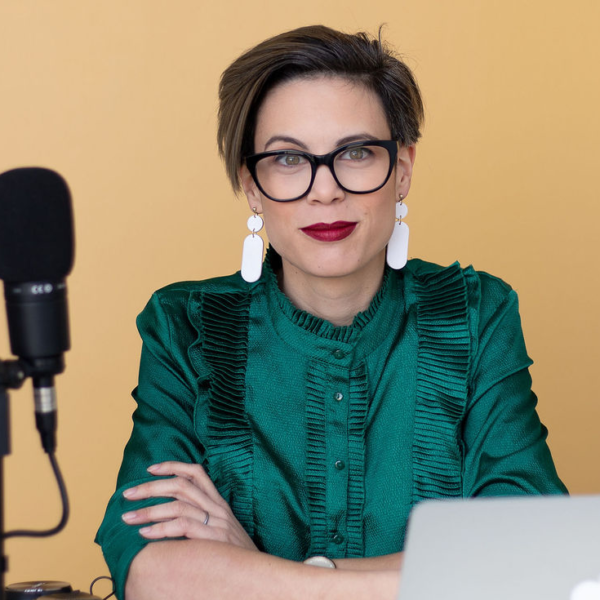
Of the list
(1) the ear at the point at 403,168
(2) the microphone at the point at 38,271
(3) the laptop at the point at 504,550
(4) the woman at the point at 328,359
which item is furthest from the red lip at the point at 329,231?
(3) the laptop at the point at 504,550

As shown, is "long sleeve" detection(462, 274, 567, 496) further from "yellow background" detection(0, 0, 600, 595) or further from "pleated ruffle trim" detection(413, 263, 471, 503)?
"yellow background" detection(0, 0, 600, 595)

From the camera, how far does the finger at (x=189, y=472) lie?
1.85m

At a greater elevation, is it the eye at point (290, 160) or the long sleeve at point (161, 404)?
the eye at point (290, 160)

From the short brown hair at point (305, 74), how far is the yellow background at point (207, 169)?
3.40 feet

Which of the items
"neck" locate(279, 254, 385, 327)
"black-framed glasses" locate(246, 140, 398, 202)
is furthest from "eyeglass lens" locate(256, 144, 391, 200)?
"neck" locate(279, 254, 385, 327)

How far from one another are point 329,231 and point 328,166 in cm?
13

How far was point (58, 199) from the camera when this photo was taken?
1100 mm

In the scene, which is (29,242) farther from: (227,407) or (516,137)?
(516,137)

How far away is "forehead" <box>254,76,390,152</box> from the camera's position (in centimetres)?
194

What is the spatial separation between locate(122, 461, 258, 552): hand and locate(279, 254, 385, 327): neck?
446 millimetres

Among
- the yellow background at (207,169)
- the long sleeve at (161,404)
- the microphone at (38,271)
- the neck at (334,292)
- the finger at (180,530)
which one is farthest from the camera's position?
the yellow background at (207,169)

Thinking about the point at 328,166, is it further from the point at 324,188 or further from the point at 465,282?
the point at 465,282

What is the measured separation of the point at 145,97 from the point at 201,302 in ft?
3.90

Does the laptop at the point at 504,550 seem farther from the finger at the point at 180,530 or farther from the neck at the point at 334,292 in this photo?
the neck at the point at 334,292
